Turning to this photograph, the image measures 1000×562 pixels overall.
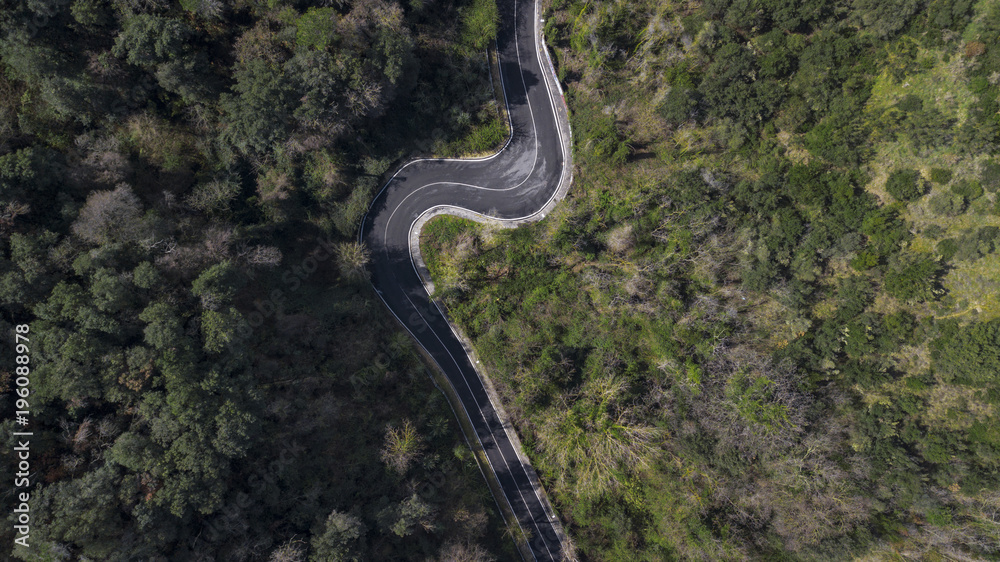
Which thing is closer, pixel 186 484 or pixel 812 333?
pixel 186 484

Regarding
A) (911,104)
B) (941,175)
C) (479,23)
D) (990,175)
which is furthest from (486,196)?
(990,175)

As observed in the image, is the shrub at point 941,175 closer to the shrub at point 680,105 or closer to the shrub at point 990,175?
the shrub at point 990,175

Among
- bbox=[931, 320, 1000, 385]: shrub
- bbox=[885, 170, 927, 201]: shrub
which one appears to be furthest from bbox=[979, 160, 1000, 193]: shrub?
bbox=[931, 320, 1000, 385]: shrub

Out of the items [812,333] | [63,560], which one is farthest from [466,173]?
[63,560]

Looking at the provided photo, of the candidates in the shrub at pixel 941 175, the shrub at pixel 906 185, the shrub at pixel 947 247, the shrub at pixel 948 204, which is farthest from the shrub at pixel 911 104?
the shrub at pixel 947 247

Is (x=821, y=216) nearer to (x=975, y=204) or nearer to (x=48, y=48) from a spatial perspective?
(x=975, y=204)
